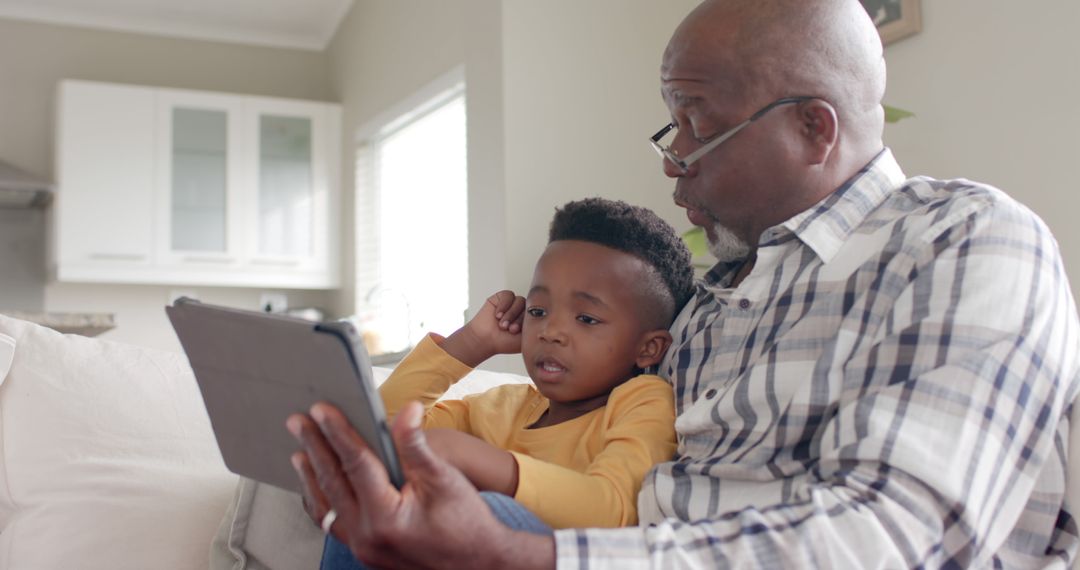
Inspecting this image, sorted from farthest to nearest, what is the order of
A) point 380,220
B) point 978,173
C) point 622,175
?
point 380,220
point 622,175
point 978,173

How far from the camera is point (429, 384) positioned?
155 cm

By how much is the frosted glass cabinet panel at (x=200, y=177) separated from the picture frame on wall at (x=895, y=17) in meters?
3.57

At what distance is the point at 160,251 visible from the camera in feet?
17.0

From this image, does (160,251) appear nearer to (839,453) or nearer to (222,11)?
(222,11)

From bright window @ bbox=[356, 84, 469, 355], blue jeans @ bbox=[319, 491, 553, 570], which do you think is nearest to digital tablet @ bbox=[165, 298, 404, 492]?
blue jeans @ bbox=[319, 491, 553, 570]

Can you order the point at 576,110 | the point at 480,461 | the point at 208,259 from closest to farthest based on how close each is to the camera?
the point at 480,461
the point at 576,110
the point at 208,259

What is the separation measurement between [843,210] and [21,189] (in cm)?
453

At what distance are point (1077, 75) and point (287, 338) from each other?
77.9 inches

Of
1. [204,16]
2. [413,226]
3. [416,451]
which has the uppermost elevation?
[204,16]

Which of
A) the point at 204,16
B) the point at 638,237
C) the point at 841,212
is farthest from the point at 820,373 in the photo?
the point at 204,16

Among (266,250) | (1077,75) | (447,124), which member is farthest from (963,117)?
(266,250)

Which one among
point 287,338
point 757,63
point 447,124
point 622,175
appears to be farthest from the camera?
point 447,124

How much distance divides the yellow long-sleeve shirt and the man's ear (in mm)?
359

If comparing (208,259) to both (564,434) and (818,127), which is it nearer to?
(564,434)
